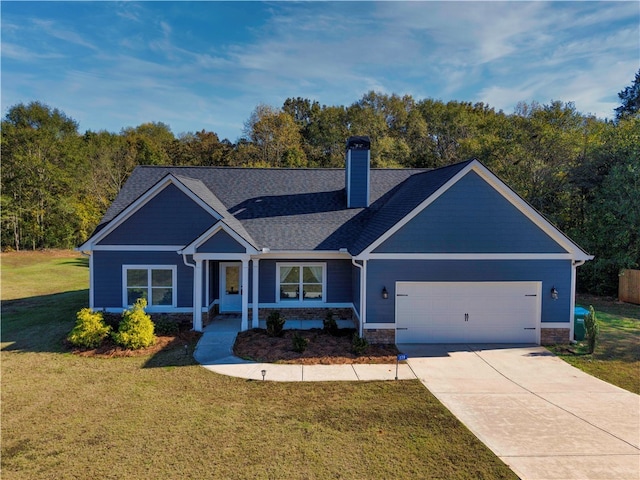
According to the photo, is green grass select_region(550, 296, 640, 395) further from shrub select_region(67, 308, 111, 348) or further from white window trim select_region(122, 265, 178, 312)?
shrub select_region(67, 308, 111, 348)

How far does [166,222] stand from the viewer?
46.6 feet

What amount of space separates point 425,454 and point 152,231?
11957 mm

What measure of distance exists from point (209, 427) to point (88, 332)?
6.98 m

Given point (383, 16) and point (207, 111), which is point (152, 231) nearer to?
point (383, 16)

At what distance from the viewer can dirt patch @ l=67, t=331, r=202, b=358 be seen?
11.4 meters

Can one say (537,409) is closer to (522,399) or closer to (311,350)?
(522,399)

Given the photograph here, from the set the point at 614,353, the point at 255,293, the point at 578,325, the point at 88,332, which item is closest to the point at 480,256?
the point at 578,325

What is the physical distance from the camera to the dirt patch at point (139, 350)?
37.3ft

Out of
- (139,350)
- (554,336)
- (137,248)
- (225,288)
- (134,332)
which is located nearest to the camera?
(139,350)

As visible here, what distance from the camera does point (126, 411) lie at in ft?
25.8

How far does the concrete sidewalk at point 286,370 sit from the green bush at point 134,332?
1681 millimetres


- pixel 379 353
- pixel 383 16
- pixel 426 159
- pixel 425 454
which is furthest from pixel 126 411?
pixel 426 159

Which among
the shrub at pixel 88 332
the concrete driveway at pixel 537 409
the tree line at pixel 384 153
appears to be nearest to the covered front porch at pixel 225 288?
the shrub at pixel 88 332

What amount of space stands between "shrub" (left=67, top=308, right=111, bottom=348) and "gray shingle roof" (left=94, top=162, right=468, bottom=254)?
4197 mm
